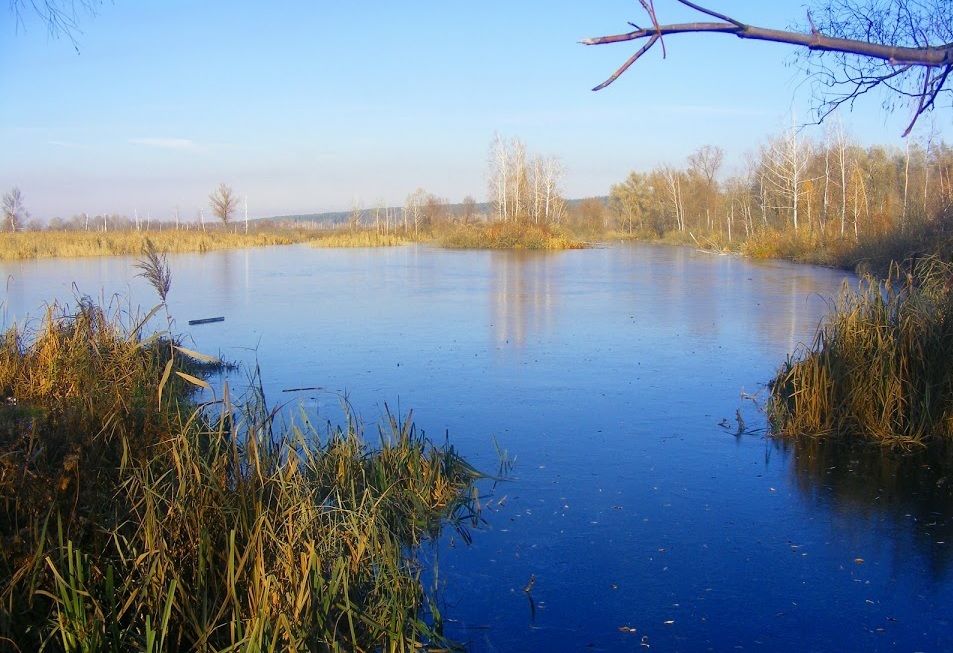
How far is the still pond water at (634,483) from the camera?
3.65 meters

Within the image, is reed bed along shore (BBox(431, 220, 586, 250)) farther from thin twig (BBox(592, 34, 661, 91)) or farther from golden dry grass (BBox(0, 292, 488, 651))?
thin twig (BBox(592, 34, 661, 91))

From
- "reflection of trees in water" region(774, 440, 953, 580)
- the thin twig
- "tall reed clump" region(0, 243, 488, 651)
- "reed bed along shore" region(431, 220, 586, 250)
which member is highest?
"reed bed along shore" region(431, 220, 586, 250)

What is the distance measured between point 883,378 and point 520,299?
967 cm

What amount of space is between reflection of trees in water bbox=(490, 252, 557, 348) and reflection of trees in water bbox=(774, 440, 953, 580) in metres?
4.83

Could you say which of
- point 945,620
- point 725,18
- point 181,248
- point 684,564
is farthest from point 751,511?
point 181,248

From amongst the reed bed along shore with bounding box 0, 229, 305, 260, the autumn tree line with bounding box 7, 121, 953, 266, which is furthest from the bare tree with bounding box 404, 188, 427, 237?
the reed bed along shore with bounding box 0, 229, 305, 260

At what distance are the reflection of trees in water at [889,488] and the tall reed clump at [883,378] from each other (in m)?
0.18

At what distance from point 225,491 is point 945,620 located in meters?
3.01

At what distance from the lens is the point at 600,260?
28125 mm

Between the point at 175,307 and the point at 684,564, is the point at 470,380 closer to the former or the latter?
the point at 684,564

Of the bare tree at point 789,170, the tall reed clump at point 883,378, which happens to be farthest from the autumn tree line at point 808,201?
the tall reed clump at point 883,378

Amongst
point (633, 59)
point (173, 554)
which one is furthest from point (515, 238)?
point (633, 59)

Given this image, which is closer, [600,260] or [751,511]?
[751,511]

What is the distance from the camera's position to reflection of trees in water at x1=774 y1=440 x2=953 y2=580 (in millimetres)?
4434
